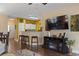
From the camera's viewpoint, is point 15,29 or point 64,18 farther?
point 15,29

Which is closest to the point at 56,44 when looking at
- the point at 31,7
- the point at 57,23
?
the point at 57,23

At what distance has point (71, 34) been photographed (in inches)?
205

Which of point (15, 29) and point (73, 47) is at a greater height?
point (15, 29)

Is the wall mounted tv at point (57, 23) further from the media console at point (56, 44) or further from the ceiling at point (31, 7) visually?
the media console at point (56, 44)

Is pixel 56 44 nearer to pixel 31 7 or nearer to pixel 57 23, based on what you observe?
pixel 57 23

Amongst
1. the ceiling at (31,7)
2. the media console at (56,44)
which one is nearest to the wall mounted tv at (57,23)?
the ceiling at (31,7)

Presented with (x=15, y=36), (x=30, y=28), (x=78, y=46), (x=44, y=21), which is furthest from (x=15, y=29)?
(x=78, y=46)

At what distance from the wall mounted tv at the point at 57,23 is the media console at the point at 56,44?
23.0 inches

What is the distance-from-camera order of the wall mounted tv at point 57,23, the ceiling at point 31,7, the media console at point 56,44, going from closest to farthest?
1. the media console at point 56,44
2. the ceiling at point 31,7
3. the wall mounted tv at point 57,23

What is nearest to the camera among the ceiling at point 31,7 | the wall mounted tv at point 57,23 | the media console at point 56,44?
the media console at point 56,44

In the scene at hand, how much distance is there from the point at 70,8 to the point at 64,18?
0.48m

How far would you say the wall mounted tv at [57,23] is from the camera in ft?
18.1

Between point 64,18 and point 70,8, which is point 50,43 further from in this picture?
point 70,8

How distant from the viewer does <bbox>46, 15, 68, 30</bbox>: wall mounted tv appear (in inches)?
217
